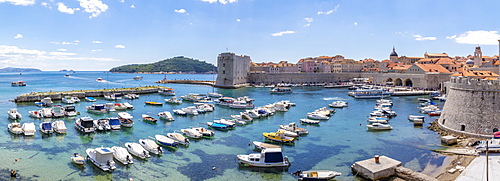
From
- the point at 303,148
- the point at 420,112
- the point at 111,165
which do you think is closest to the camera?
the point at 111,165

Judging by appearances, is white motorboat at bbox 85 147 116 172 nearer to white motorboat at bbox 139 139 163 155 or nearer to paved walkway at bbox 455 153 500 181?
white motorboat at bbox 139 139 163 155

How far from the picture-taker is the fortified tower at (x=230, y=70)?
85.6 meters

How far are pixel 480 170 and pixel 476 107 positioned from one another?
29.0 ft

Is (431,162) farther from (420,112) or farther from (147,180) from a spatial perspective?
(420,112)

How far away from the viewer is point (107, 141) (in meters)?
23.9

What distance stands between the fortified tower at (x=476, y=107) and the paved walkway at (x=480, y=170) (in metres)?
4.75

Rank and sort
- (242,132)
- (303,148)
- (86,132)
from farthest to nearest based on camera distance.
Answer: (242,132) → (86,132) → (303,148)

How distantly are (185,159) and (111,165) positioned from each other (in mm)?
4197

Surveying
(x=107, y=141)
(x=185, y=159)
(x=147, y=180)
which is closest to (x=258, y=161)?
(x=185, y=159)

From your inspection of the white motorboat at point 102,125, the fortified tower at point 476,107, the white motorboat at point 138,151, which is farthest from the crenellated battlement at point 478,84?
the white motorboat at point 102,125

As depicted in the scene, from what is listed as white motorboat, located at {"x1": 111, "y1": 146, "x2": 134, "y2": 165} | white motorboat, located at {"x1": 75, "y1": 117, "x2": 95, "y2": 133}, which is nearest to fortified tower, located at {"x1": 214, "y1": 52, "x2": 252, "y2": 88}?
white motorboat, located at {"x1": 75, "y1": 117, "x2": 95, "y2": 133}

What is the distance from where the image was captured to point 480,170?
15.8m

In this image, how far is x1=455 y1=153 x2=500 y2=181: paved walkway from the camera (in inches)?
582

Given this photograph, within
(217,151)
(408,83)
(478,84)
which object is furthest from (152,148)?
(408,83)
